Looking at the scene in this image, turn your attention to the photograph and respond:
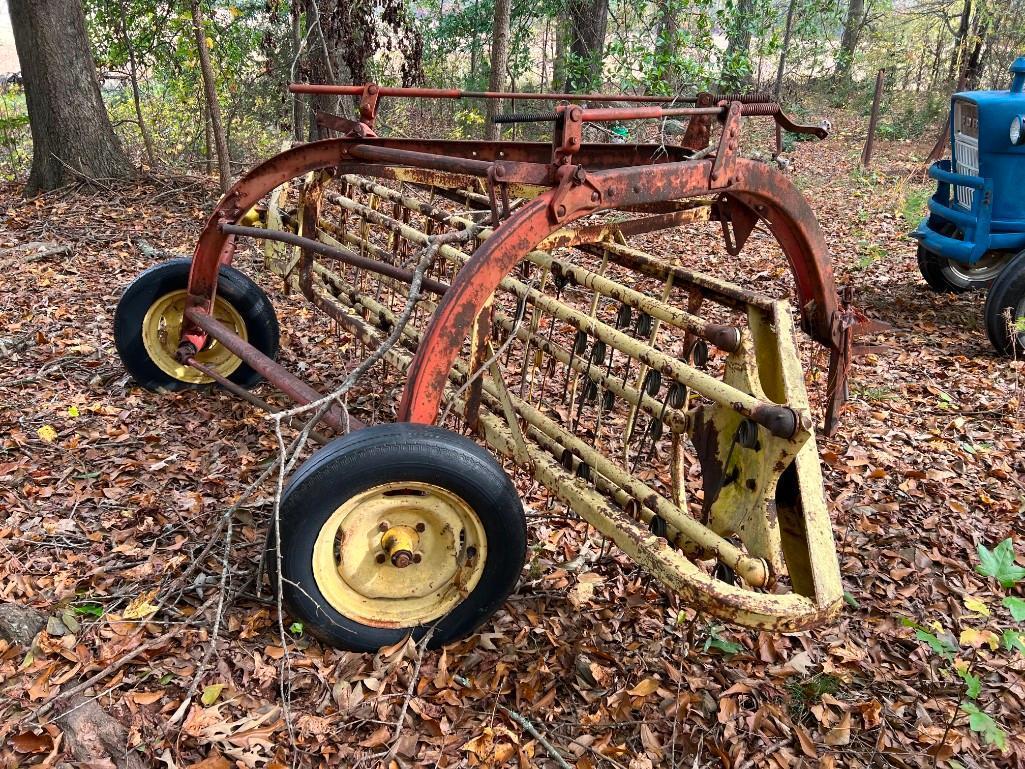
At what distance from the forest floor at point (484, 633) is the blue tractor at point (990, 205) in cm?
97

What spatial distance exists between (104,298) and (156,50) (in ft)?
17.8

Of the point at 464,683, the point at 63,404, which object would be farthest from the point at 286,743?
the point at 63,404

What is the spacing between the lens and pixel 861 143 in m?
15.4

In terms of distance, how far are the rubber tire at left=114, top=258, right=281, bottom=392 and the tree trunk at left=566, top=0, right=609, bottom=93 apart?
318 inches

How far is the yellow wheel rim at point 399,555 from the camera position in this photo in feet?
8.38

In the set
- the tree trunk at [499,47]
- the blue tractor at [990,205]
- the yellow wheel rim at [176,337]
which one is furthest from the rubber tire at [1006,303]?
the yellow wheel rim at [176,337]

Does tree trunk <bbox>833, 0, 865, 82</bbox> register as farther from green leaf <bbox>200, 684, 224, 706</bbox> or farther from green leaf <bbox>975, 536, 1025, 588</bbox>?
green leaf <bbox>200, 684, 224, 706</bbox>

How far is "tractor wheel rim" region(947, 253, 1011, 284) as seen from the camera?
650 centimetres

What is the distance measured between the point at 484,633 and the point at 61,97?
7.31 m

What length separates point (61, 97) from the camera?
7.43 meters

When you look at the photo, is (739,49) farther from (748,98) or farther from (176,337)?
(176,337)

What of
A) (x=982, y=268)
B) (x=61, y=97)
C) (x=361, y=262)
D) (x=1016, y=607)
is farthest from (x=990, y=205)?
(x=61, y=97)

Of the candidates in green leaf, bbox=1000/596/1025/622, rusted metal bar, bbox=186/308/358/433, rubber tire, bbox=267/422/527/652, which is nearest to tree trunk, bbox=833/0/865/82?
rusted metal bar, bbox=186/308/358/433

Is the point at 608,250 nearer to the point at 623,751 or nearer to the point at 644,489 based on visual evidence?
the point at 644,489
